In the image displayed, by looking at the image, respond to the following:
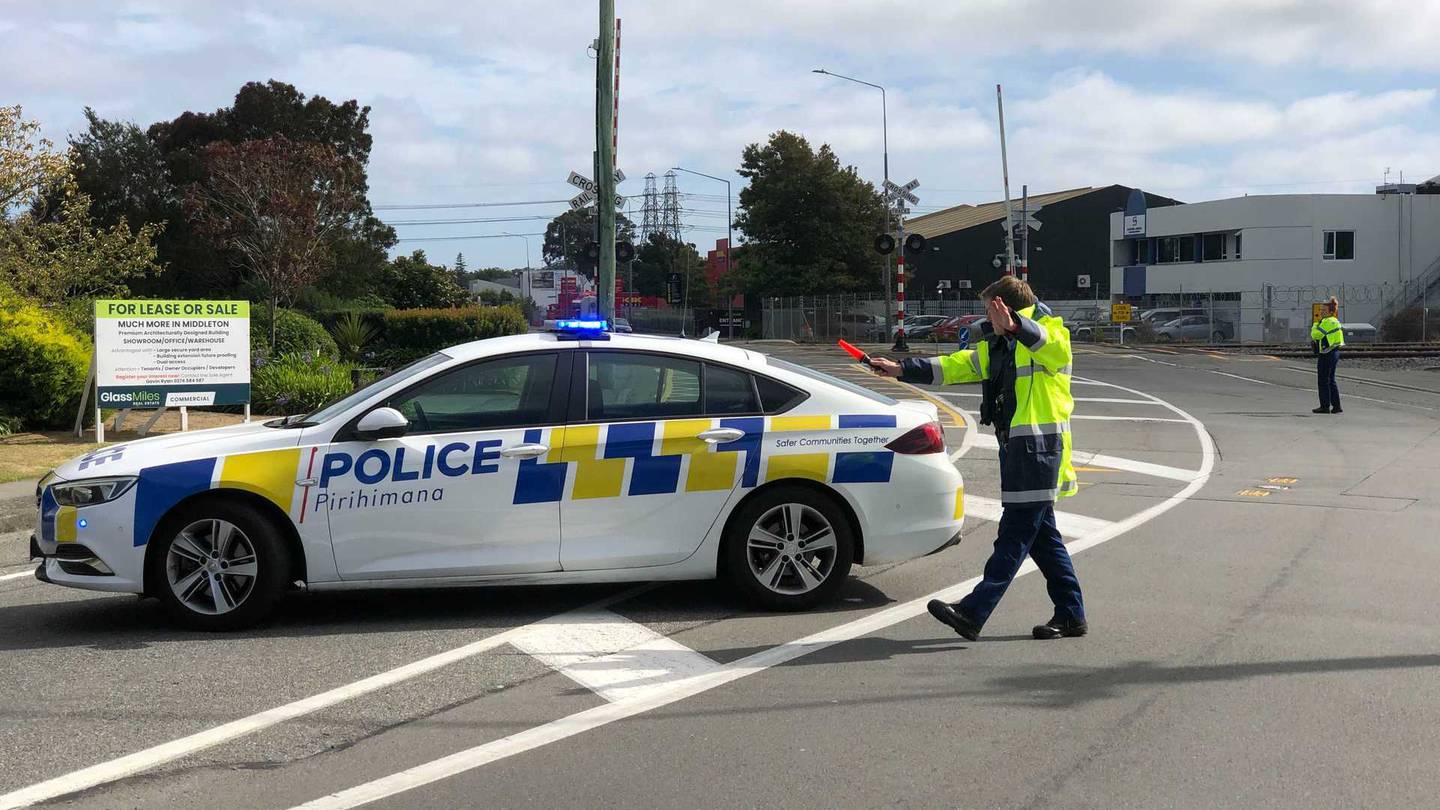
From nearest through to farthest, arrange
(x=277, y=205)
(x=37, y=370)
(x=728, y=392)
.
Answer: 1. (x=728, y=392)
2. (x=37, y=370)
3. (x=277, y=205)

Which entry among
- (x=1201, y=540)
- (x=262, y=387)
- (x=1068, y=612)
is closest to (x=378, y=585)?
(x=1068, y=612)

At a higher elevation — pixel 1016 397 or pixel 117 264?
pixel 117 264

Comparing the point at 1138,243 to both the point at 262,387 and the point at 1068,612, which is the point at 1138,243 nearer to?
the point at 262,387

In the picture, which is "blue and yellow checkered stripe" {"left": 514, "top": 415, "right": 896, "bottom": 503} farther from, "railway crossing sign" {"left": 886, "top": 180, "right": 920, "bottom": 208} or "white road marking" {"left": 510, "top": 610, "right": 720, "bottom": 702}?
"railway crossing sign" {"left": 886, "top": 180, "right": 920, "bottom": 208}

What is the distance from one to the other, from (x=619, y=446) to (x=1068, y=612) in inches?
93.2

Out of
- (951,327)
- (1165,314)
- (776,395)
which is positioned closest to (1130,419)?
(776,395)

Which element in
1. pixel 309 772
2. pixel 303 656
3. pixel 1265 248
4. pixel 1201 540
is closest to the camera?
pixel 309 772

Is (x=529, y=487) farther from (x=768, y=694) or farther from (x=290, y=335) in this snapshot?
(x=290, y=335)

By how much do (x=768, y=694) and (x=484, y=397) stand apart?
7.46 feet

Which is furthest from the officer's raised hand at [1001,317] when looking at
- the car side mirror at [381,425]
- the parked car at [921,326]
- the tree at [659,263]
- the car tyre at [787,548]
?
the tree at [659,263]

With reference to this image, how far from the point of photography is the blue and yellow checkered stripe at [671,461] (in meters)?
6.62

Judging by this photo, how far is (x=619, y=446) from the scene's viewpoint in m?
6.67

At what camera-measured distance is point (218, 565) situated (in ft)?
21.0

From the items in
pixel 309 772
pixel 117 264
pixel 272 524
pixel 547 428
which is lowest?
pixel 309 772
